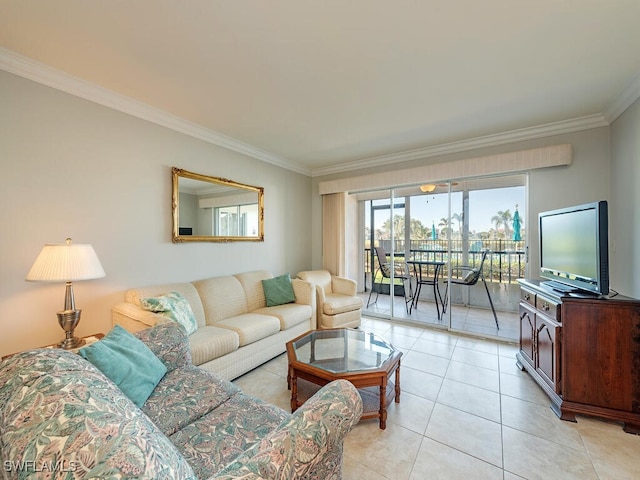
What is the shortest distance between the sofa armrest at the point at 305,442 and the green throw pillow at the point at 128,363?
0.90m

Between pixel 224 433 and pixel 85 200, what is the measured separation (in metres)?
2.17

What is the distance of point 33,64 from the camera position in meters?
1.93

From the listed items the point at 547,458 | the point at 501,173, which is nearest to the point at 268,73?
the point at 501,173

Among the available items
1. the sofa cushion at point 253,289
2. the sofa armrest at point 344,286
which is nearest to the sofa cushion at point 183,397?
the sofa cushion at point 253,289

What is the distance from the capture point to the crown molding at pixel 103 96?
1.89 metres

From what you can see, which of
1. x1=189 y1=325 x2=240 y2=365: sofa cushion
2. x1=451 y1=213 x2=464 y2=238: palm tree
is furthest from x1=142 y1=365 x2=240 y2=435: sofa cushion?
x1=451 y1=213 x2=464 y2=238: palm tree

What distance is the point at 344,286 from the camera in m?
4.16

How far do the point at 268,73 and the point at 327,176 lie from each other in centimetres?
271

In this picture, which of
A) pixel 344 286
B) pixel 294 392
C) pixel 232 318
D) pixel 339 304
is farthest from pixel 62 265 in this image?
pixel 344 286

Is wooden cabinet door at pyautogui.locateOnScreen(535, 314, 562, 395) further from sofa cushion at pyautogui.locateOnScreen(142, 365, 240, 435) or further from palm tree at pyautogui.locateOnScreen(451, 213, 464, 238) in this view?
sofa cushion at pyautogui.locateOnScreen(142, 365, 240, 435)

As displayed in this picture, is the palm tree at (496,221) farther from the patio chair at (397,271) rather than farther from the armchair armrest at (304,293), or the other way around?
the armchair armrest at (304,293)

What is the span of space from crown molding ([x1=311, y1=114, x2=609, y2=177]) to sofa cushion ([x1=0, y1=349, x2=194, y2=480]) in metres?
3.91

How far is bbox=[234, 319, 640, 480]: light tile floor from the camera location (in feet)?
4.99

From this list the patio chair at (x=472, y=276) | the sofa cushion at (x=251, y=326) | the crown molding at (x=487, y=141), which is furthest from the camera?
the patio chair at (x=472, y=276)
